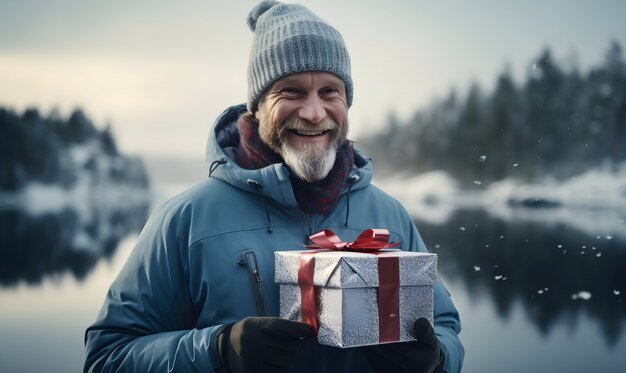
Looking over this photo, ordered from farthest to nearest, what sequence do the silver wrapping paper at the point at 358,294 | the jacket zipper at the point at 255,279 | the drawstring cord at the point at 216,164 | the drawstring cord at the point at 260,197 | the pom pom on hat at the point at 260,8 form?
the pom pom on hat at the point at 260,8 < the drawstring cord at the point at 216,164 < the drawstring cord at the point at 260,197 < the jacket zipper at the point at 255,279 < the silver wrapping paper at the point at 358,294

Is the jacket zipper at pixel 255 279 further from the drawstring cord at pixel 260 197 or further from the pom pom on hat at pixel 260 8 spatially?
the pom pom on hat at pixel 260 8

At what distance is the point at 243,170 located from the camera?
2.17 m

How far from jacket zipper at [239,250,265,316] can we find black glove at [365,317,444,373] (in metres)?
0.36

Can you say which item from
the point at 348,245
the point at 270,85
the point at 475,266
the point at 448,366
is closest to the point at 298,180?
the point at 270,85

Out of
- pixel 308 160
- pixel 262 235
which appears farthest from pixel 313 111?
pixel 262 235

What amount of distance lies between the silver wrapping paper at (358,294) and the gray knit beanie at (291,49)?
0.78 meters

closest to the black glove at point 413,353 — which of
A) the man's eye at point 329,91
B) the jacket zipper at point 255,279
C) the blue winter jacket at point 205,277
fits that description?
the blue winter jacket at point 205,277

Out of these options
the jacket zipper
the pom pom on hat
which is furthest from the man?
the pom pom on hat

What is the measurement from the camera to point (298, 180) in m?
2.26

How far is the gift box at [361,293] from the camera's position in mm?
1649

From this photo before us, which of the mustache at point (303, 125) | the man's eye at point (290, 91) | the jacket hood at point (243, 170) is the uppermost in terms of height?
the man's eye at point (290, 91)

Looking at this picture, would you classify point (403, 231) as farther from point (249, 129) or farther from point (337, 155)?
point (249, 129)

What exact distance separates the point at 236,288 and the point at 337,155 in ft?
2.25

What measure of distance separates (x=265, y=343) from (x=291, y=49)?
1.07 metres
